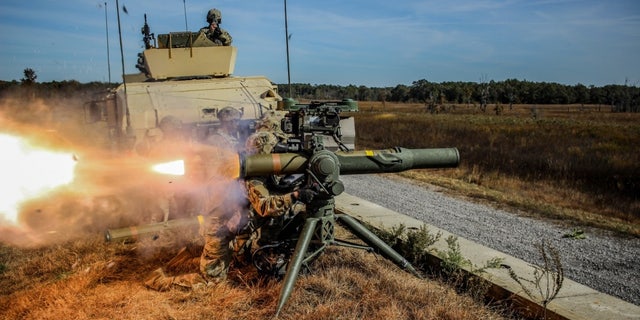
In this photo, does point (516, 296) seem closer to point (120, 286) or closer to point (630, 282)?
point (630, 282)

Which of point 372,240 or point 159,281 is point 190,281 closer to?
point 159,281

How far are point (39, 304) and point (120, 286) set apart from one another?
0.78 meters

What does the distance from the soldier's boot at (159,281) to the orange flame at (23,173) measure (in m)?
4.65

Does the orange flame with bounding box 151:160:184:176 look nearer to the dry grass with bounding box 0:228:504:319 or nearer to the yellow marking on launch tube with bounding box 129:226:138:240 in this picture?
the yellow marking on launch tube with bounding box 129:226:138:240

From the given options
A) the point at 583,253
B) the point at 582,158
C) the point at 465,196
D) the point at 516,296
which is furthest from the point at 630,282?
the point at 582,158

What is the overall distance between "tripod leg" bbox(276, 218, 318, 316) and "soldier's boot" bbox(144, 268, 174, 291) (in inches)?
58.4

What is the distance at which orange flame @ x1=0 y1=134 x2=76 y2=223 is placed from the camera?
8.98 metres

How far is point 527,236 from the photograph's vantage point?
8703mm

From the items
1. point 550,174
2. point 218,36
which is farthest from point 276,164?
point 550,174

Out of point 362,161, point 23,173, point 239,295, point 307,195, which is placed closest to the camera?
point 307,195

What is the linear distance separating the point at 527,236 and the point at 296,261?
535cm

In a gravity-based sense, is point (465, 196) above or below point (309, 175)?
below

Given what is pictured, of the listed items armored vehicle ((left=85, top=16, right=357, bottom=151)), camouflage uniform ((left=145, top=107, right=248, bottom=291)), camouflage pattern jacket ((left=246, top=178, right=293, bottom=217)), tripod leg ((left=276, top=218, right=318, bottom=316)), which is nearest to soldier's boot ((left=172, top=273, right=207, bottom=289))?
camouflage uniform ((left=145, top=107, right=248, bottom=291))

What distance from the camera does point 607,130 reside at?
2952 centimetres
